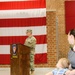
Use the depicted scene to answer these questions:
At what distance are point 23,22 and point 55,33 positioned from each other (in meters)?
1.32

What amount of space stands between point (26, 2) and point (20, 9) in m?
0.36

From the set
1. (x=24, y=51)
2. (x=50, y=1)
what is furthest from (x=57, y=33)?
(x=24, y=51)

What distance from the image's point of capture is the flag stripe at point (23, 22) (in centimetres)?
987

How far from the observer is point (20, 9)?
395 inches

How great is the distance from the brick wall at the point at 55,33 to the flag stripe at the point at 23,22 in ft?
1.20

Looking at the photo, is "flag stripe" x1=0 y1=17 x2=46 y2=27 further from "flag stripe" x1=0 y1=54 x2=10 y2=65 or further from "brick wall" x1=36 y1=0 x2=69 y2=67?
"flag stripe" x1=0 y1=54 x2=10 y2=65

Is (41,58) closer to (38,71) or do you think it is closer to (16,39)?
(38,71)

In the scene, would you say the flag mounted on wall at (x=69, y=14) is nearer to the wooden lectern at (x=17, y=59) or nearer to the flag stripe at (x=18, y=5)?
the flag stripe at (x=18, y=5)

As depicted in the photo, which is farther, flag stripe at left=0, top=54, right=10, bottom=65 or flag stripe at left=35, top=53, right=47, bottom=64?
flag stripe at left=0, top=54, right=10, bottom=65

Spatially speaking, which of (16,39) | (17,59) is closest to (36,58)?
(16,39)

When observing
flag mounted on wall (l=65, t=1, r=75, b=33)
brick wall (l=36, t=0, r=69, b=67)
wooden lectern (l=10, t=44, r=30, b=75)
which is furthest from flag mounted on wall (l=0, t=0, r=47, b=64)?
wooden lectern (l=10, t=44, r=30, b=75)

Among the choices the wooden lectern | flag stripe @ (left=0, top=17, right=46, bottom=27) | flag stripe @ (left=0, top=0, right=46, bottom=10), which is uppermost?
flag stripe @ (left=0, top=0, right=46, bottom=10)

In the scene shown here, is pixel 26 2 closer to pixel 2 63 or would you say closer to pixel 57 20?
pixel 57 20

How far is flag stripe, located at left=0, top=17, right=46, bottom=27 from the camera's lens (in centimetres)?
987
